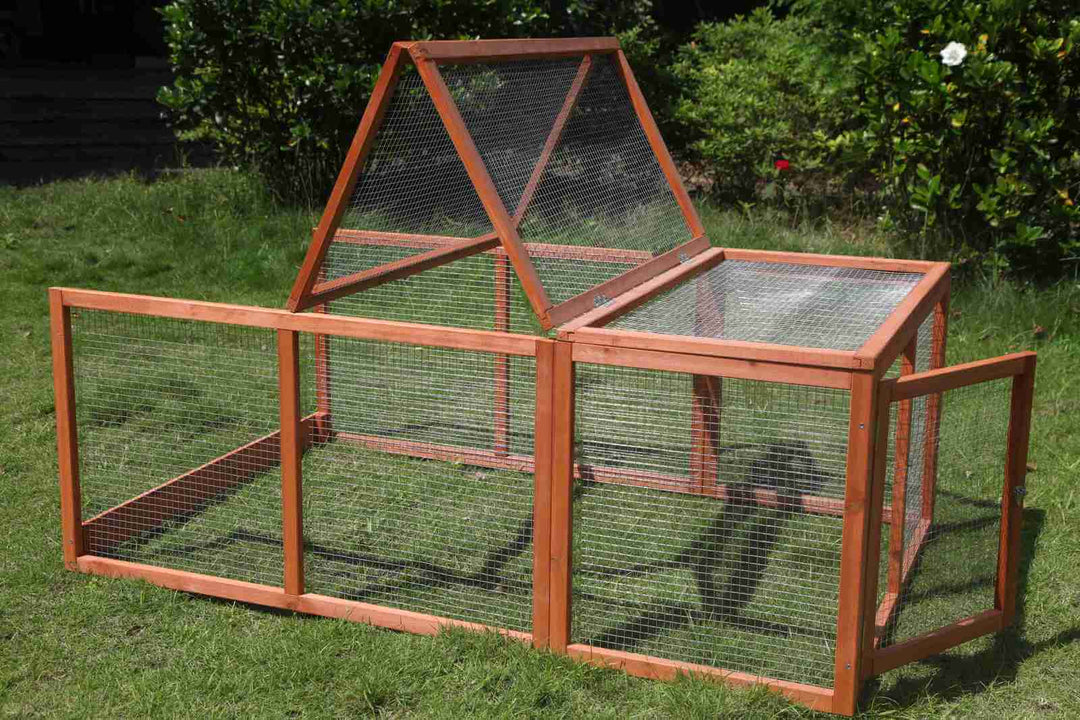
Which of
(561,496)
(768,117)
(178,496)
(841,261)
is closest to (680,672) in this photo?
(561,496)

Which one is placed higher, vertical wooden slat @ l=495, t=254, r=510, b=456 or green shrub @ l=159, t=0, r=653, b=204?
green shrub @ l=159, t=0, r=653, b=204

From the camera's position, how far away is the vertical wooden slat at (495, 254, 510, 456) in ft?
17.4

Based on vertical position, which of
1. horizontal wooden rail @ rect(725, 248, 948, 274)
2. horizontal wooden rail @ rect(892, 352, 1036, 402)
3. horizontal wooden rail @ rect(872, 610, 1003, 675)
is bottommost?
horizontal wooden rail @ rect(872, 610, 1003, 675)

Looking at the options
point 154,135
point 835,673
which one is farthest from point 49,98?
point 835,673

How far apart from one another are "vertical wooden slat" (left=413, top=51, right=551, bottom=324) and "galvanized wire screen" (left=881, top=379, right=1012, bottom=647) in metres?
1.19

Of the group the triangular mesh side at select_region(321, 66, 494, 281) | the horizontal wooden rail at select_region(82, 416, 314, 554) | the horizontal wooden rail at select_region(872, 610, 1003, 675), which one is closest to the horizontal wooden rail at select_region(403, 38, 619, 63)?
the triangular mesh side at select_region(321, 66, 494, 281)

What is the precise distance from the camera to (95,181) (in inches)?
401

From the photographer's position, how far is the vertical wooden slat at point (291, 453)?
3900 millimetres

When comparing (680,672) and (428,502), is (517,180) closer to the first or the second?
(428,502)

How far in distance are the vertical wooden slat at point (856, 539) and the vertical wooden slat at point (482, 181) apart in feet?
3.14

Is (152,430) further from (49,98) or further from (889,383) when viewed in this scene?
(49,98)

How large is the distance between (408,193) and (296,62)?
15.0ft

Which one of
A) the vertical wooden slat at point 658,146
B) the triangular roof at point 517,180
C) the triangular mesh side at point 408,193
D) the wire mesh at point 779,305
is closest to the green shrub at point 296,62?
the triangular mesh side at point 408,193

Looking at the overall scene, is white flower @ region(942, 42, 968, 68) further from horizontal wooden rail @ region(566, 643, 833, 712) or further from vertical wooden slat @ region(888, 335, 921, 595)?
horizontal wooden rail @ region(566, 643, 833, 712)
